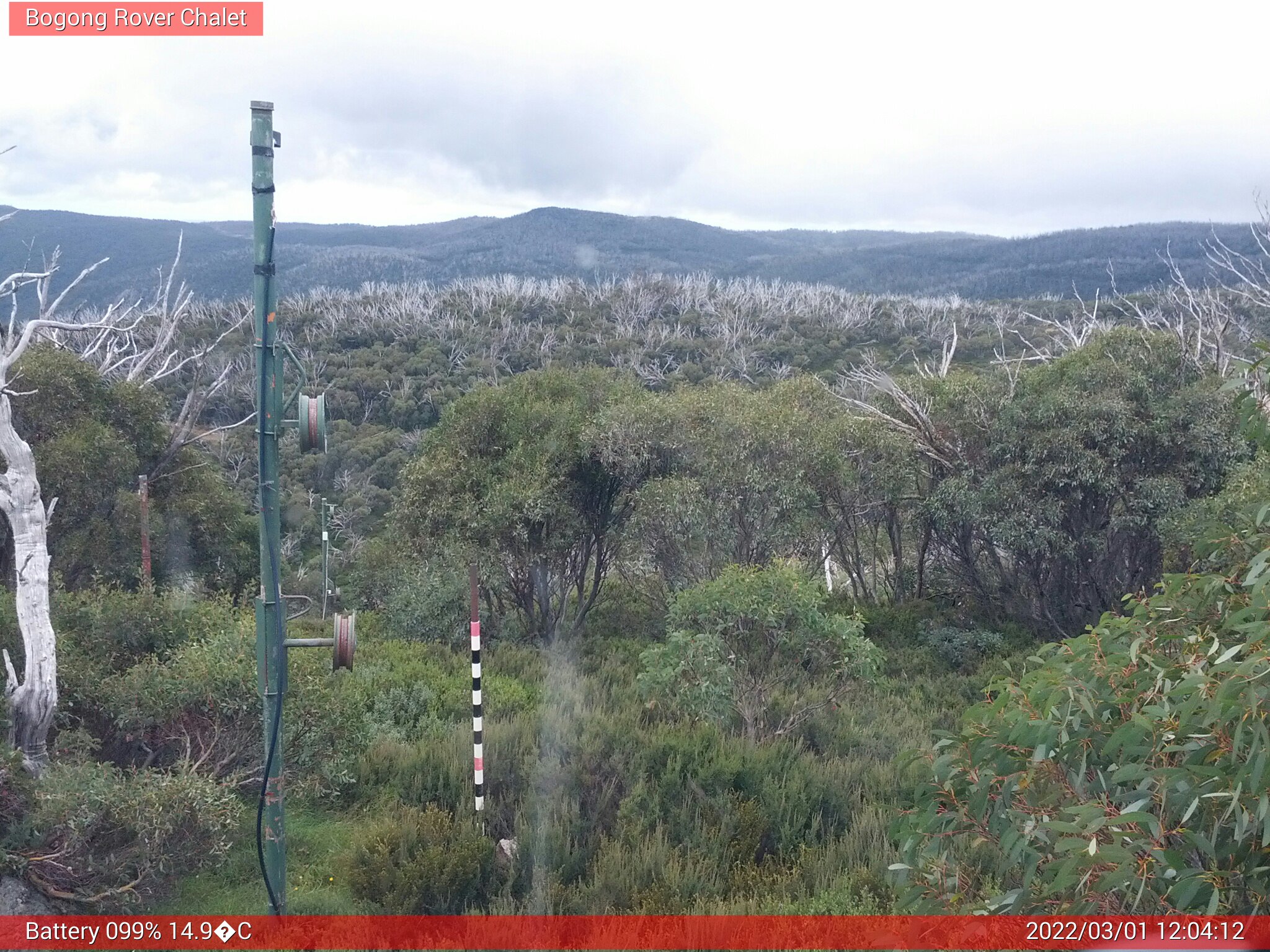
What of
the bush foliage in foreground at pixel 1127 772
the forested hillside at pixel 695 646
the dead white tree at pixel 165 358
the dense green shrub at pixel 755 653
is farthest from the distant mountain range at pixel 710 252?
the bush foliage in foreground at pixel 1127 772

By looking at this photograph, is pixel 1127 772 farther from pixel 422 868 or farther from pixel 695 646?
pixel 695 646

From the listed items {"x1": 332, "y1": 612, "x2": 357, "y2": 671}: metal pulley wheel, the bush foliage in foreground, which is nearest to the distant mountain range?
{"x1": 332, "y1": 612, "x2": 357, "y2": 671}: metal pulley wheel

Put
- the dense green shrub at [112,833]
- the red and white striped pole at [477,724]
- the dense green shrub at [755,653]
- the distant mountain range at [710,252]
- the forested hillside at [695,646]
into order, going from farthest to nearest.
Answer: the distant mountain range at [710,252]
the dense green shrub at [755,653]
the red and white striped pole at [477,724]
the dense green shrub at [112,833]
the forested hillside at [695,646]

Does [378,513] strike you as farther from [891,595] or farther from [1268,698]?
[1268,698]

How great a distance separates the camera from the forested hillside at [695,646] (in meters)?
3.02

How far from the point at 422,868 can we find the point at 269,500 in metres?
2.42

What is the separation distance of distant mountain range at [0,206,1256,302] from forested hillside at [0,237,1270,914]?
4078cm

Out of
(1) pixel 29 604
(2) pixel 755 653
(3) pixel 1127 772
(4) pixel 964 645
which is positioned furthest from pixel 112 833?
(4) pixel 964 645

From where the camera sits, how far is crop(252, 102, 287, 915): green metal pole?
15.8 feet

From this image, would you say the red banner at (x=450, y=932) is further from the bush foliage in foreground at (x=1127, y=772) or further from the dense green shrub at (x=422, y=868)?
the bush foliage in foreground at (x=1127, y=772)

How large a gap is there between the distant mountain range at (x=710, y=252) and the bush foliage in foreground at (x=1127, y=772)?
171 feet

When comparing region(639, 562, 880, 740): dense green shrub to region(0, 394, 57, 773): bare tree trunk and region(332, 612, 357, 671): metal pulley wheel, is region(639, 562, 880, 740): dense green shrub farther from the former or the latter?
region(0, 394, 57, 773): bare tree trunk

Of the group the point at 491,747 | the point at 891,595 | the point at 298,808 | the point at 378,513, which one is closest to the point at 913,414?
the point at 891,595

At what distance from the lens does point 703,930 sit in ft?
16.4
